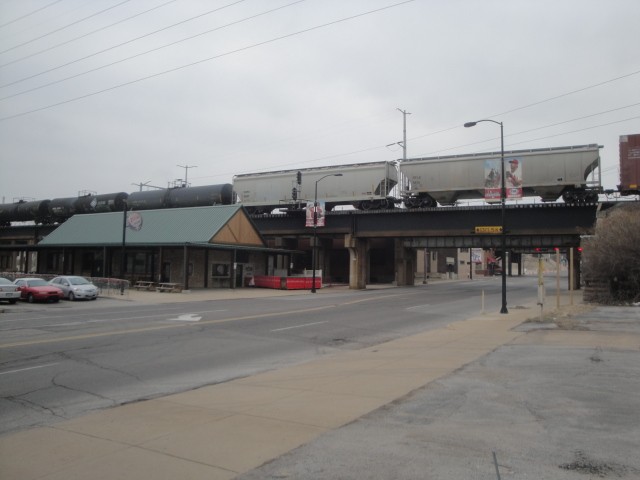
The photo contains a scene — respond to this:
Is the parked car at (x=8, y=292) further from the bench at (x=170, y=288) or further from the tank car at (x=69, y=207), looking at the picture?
the tank car at (x=69, y=207)

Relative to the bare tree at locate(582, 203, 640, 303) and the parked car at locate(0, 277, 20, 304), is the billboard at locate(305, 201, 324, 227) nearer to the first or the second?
the bare tree at locate(582, 203, 640, 303)

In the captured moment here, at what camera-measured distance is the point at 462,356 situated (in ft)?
37.5

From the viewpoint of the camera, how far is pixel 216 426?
6.31m

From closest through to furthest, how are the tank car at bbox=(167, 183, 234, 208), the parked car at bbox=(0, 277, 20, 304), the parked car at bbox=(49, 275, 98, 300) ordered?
the parked car at bbox=(0, 277, 20, 304) < the parked car at bbox=(49, 275, 98, 300) < the tank car at bbox=(167, 183, 234, 208)

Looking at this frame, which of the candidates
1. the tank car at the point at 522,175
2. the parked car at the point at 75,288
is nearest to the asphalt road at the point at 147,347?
the parked car at the point at 75,288

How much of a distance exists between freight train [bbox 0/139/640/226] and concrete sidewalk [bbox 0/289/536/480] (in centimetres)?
1595

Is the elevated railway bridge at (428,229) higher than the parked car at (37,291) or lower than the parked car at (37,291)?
higher

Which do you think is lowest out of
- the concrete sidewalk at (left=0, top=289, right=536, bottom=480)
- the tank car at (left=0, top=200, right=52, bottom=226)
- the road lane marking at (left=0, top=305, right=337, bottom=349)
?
the road lane marking at (left=0, top=305, right=337, bottom=349)

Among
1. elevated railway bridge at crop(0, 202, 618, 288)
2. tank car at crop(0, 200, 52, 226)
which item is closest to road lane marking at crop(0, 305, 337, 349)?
elevated railway bridge at crop(0, 202, 618, 288)

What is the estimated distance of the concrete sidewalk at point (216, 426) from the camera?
16.4 feet

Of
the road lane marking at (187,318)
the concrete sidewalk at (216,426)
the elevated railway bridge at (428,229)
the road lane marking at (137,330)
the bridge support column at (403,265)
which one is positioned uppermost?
the elevated railway bridge at (428,229)

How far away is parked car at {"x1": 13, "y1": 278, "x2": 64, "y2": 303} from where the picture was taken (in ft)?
A: 94.2

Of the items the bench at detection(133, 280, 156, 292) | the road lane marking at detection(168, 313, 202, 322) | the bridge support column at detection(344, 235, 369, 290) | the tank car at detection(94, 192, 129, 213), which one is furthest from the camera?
the tank car at detection(94, 192, 129, 213)

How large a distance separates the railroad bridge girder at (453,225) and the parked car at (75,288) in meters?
22.2
